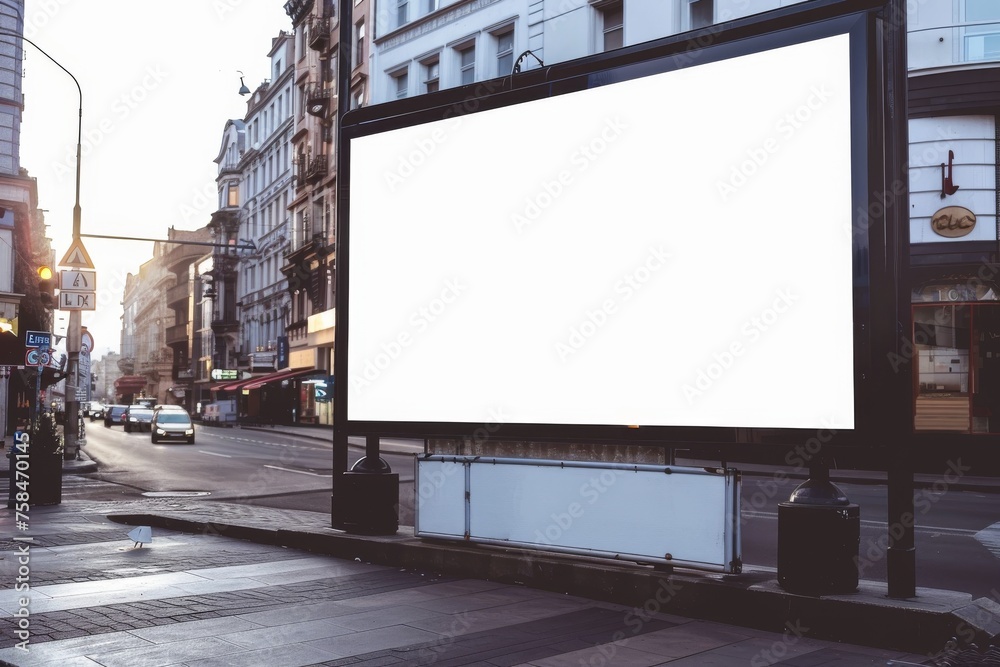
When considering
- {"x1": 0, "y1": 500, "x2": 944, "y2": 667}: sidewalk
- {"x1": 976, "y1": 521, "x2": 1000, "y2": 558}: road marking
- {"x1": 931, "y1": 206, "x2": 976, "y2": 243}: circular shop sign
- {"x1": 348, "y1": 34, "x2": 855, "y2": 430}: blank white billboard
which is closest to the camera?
{"x1": 0, "y1": 500, "x2": 944, "y2": 667}: sidewalk

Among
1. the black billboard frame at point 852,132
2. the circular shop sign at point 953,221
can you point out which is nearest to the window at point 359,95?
the circular shop sign at point 953,221

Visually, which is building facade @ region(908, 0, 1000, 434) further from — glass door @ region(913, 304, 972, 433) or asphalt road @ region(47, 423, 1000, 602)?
asphalt road @ region(47, 423, 1000, 602)

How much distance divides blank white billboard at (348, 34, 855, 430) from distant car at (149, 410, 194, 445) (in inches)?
1123

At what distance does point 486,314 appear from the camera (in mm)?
7883

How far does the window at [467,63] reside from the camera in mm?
32750

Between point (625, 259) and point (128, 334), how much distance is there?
173m

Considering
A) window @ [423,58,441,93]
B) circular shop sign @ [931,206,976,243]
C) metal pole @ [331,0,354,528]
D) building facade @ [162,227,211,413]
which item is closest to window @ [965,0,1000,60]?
circular shop sign @ [931,206,976,243]

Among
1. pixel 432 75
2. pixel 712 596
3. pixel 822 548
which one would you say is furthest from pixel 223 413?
pixel 822 548

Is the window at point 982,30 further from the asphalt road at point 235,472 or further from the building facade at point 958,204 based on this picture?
the asphalt road at point 235,472

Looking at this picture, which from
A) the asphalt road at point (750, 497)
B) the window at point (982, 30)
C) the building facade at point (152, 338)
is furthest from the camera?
the building facade at point (152, 338)

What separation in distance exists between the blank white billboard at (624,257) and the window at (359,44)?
36.9 metres

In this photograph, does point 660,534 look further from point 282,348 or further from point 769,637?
point 282,348

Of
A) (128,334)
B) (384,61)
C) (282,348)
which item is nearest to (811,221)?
(384,61)

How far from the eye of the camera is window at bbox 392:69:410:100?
3672cm
